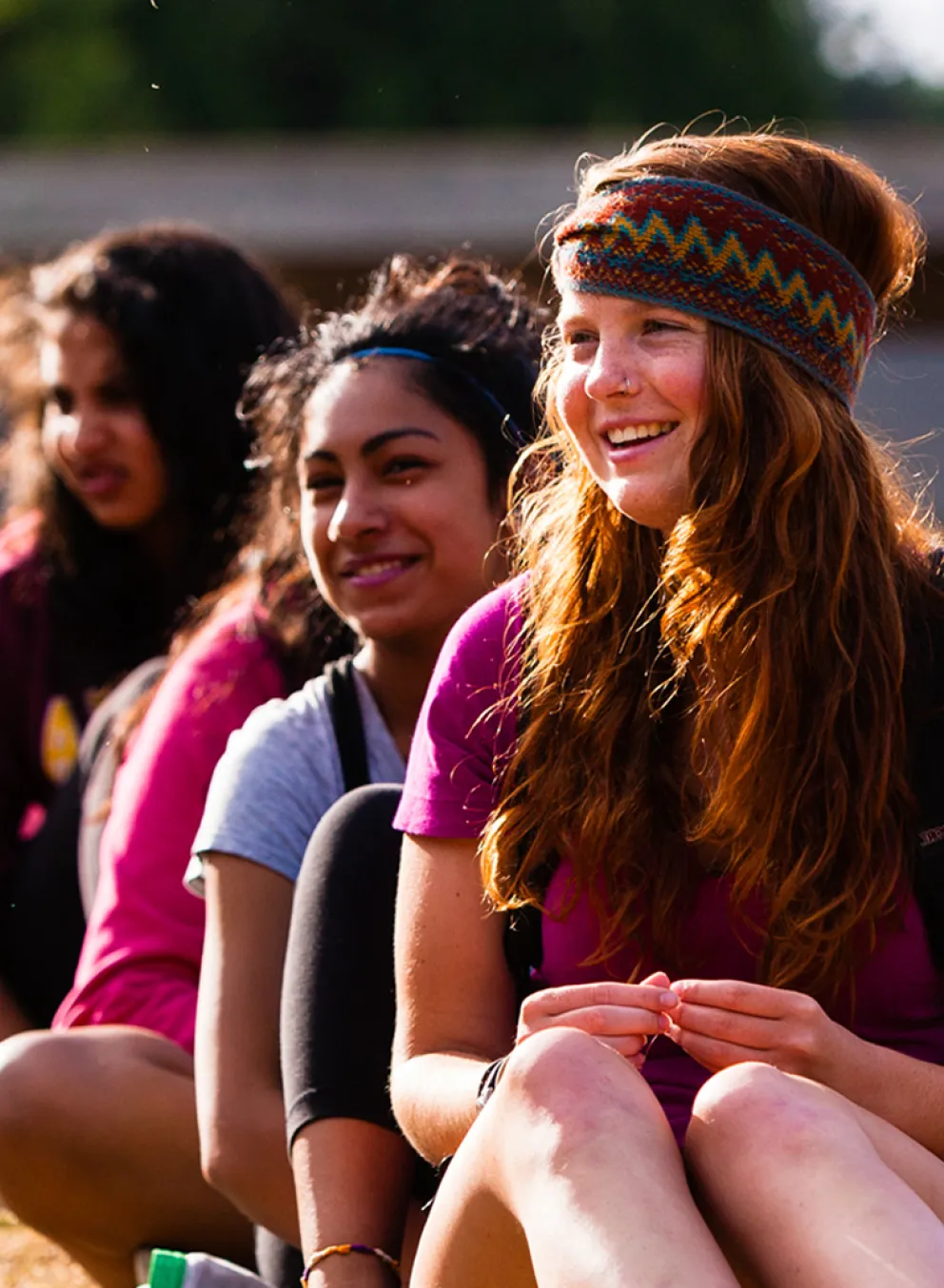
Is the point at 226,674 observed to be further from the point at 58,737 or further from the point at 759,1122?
the point at 759,1122

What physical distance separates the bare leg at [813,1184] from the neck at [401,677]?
3.94ft

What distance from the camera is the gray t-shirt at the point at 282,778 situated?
9.66ft

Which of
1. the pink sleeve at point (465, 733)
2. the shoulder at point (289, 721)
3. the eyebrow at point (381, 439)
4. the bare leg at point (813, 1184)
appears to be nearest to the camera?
the bare leg at point (813, 1184)

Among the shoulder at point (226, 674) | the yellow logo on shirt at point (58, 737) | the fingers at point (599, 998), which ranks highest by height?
the shoulder at point (226, 674)

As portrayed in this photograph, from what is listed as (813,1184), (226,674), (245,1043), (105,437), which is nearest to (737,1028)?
(813,1184)

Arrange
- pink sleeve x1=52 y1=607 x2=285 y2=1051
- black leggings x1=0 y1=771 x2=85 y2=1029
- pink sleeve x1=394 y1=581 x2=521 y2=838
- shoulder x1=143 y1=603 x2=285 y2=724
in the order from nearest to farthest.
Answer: pink sleeve x1=394 y1=581 x2=521 y2=838 → pink sleeve x1=52 y1=607 x2=285 y2=1051 → shoulder x1=143 y1=603 x2=285 y2=724 → black leggings x1=0 y1=771 x2=85 y2=1029

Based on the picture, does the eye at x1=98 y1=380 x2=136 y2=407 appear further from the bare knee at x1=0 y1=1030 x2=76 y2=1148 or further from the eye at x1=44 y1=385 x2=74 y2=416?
the bare knee at x1=0 y1=1030 x2=76 y2=1148

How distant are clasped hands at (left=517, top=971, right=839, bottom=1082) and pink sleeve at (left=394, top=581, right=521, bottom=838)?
0.36 m

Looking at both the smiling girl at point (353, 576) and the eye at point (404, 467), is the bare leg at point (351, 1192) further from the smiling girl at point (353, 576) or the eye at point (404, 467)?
the eye at point (404, 467)

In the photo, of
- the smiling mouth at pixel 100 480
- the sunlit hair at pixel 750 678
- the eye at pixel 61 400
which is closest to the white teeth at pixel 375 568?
the sunlit hair at pixel 750 678

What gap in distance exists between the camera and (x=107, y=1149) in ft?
9.93

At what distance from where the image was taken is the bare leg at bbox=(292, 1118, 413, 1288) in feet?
8.18

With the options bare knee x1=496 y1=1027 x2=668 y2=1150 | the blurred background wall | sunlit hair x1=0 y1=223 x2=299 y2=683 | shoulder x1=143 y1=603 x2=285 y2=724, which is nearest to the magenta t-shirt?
bare knee x1=496 y1=1027 x2=668 y2=1150

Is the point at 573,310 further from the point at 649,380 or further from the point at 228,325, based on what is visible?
the point at 228,325
